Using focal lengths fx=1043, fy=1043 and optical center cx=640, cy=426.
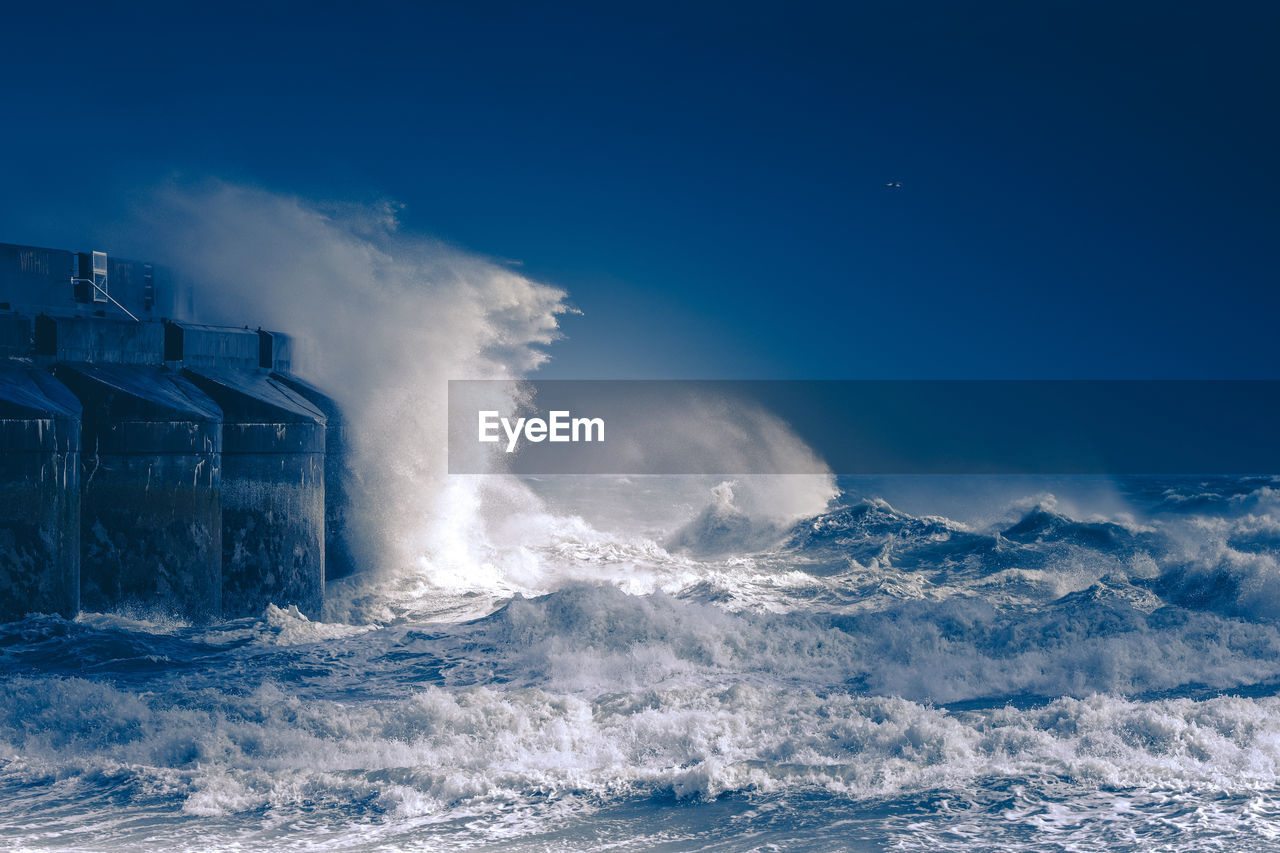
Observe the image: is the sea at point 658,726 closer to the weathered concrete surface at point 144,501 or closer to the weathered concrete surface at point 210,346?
the weathered concrete surface at point 144,501

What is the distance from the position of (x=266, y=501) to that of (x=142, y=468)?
7.35 ft

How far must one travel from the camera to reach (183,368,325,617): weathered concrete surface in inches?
612

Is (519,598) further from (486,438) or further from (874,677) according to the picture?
(486,438)

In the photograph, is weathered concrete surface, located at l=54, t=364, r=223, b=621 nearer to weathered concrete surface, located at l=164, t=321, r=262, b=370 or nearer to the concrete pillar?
weathered concrete surface, located at l=164, t=321, r=262, b=370

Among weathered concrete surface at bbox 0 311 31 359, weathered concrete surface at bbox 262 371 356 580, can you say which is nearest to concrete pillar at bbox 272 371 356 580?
weathered concrete surface at bbox 262 371 356 580

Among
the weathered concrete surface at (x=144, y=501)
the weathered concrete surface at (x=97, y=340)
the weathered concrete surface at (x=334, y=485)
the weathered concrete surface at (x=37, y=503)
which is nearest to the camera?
the weathered concrete surface at (x=37, y=503)

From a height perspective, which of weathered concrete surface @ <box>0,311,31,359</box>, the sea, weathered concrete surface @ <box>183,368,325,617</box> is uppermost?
weathered concrete surface @ <box>0,311,31,359</box>

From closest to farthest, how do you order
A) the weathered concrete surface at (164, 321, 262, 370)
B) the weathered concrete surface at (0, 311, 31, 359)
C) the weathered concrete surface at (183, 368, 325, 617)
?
the weathered concrete surface at (0, 311, 31, 359)
the weathered concrete surface at (183, 368, 325, 617)
the weathered concrete surface at (164, 321, 262, 370)

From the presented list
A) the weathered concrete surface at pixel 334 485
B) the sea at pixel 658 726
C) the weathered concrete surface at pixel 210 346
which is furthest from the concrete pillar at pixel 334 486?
the sea at pixel 658 726

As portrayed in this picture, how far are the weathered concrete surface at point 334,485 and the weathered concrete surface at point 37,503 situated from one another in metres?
7.26

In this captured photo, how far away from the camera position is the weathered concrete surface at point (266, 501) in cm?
1554

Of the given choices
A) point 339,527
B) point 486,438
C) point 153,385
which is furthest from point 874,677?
point 486,438

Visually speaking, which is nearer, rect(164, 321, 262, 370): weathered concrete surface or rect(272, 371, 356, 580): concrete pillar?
rect(164, 321, 262, 370): weathered concrete surface

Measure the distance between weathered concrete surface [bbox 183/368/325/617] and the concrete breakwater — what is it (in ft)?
0.07
